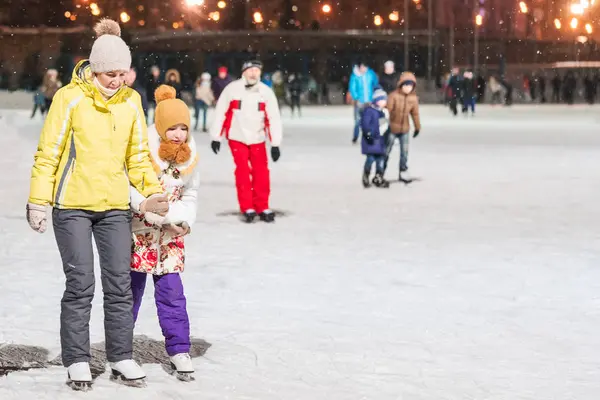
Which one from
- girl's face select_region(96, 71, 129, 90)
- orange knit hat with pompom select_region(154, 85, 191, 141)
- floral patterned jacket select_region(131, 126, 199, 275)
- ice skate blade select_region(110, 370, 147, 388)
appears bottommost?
ice skate blade select_region(110, 370, 147, 388)

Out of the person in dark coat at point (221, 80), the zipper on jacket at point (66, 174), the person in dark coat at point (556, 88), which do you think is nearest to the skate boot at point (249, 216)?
the zipper on jacket at point (66, 174)

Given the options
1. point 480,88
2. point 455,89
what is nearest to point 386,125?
point 455,89

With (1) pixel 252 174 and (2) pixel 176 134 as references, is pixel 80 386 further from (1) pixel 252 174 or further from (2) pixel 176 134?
(1) pixel 252 174

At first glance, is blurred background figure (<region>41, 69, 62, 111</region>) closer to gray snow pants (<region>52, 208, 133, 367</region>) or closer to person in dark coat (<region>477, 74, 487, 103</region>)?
person in dark coat (<region>477, 74, 487, 103</region>)

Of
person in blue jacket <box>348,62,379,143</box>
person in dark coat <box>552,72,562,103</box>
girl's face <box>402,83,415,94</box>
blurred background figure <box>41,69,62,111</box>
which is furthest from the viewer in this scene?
person in dark coat <box>552,72,562,103</box>

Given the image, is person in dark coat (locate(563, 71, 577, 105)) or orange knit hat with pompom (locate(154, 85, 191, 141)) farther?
person in dark coat (locate(563, 71, 577, 105))

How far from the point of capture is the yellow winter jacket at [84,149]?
468 cm

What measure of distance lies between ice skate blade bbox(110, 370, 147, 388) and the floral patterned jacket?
412 millimetres

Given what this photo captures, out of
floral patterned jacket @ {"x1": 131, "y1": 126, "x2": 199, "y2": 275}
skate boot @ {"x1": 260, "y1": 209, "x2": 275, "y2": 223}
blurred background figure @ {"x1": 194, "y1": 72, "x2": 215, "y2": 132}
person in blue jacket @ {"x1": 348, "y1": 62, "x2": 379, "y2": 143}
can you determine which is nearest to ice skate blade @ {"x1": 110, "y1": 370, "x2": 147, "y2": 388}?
floral patterned jacket @ {"x1": 131, "y1": 126, "x2": 199, "y2": 275}

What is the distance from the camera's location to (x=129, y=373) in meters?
4.95

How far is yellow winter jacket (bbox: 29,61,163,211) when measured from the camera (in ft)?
15.3

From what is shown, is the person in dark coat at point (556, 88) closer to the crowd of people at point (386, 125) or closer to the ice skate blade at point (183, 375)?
the crowd of people at point (386, 125)

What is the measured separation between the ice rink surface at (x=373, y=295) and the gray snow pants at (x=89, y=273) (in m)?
0.21

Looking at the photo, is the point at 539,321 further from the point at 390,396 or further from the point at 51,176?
the point at 51,176
